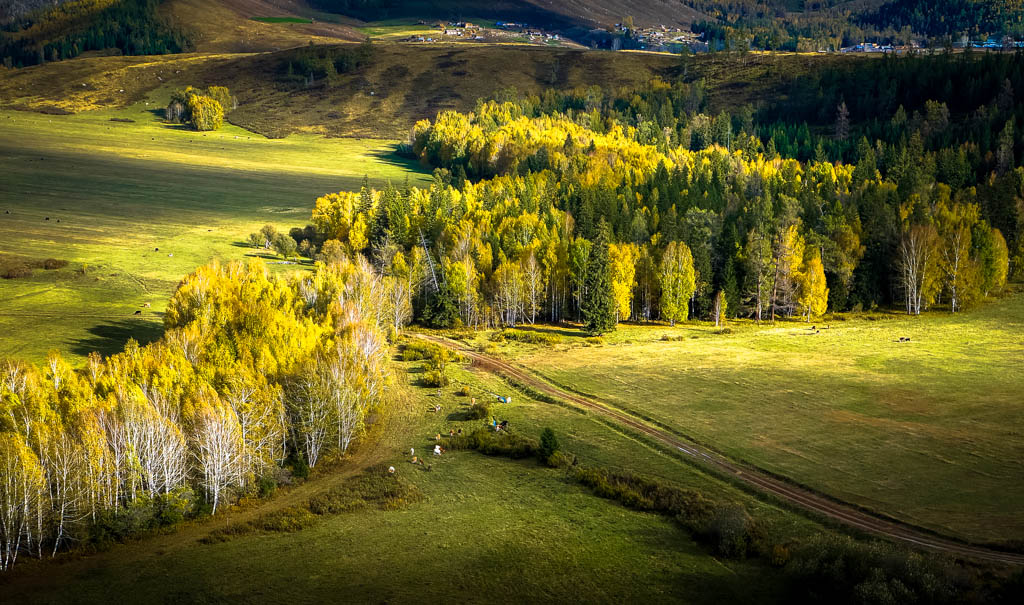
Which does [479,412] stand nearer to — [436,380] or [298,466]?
[436,380]

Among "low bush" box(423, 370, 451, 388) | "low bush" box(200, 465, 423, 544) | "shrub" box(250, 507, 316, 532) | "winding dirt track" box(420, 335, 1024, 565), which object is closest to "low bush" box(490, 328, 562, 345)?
"winding dirt track" box(420, 335, 1024, 565)

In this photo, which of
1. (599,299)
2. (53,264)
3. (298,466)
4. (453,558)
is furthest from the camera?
(53,264)

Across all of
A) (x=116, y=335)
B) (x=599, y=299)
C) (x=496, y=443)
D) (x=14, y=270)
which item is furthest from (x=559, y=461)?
(x=14, y=270)

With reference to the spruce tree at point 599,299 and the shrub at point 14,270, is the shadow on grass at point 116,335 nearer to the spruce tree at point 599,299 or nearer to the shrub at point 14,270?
the shrub at point 14,270

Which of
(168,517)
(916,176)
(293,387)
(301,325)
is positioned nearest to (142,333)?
(301,325)

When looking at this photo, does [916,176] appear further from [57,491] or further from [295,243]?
[57,491]

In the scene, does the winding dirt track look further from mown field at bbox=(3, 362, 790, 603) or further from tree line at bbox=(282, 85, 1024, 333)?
tree line at bbox=(282, 85, 1024, 333)
